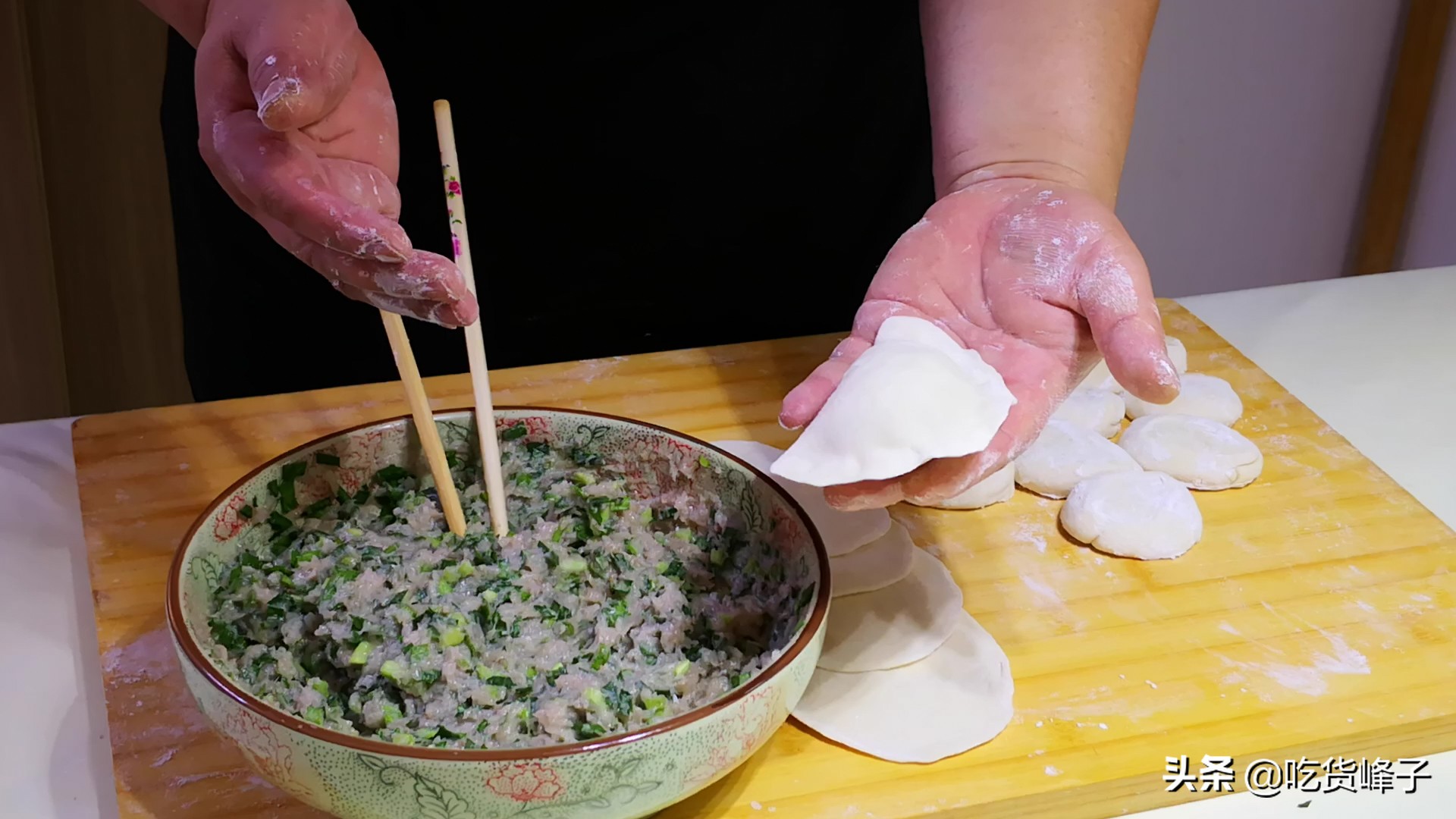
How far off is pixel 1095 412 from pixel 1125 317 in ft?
1.71

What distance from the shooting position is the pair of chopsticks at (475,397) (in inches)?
39.5

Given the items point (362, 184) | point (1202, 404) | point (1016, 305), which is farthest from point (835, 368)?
point (1202, 404)

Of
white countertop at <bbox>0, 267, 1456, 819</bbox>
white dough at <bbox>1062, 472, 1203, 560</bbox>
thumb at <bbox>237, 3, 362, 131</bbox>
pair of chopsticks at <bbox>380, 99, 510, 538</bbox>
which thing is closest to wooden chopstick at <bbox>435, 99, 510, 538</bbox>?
pair of chopsticks at <bbox>380, 99, 510, 538</bbox>

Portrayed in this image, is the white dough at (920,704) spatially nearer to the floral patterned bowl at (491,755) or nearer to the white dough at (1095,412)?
the floral patterned bowl at (491,755)

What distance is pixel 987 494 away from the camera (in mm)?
1280

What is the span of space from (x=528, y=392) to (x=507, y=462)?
36cm

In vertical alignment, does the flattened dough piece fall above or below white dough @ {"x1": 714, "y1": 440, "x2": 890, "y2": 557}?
below

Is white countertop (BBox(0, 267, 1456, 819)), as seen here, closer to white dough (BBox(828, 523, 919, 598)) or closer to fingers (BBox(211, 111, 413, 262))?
white dough (BBox(828, 523, 919, 598))

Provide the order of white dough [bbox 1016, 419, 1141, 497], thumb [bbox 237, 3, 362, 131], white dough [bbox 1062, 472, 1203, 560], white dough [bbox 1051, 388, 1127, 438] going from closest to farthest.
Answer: thumb [bbox 237, 3, 362, 131], white dough [bbox 1062, 472, 1203, 560], white dough [bbox 1016, 419, 1141, 497], white dough [bbox 1051, 388, 1127, 438]

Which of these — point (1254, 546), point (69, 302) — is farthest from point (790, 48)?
point (69, 302)

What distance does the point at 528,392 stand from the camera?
1.48 metres

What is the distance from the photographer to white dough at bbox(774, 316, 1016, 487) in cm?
86

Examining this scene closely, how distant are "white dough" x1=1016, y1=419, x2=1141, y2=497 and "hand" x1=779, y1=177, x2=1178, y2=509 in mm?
296

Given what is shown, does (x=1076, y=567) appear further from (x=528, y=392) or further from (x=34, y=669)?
(x=34, y=669)
